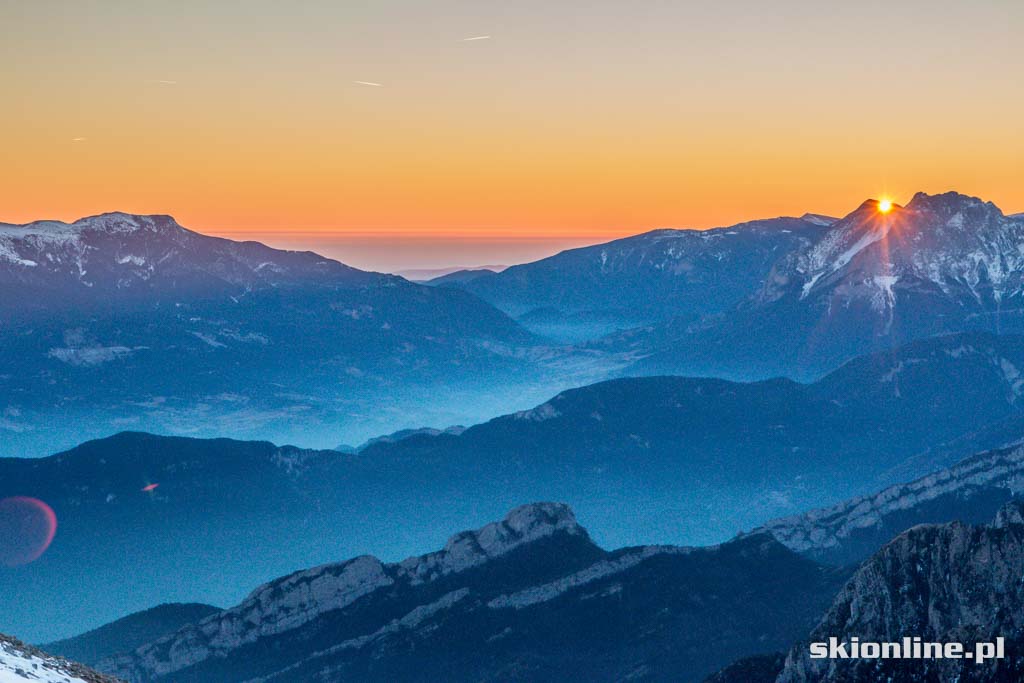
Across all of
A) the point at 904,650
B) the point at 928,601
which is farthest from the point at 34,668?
the point at 928,601

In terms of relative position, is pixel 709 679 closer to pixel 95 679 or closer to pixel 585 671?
pixel 585 671

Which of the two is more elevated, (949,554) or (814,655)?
(949,554)

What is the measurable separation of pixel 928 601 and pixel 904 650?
8.01 metres

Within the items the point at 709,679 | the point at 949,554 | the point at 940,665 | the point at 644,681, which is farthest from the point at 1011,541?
the point at 644,681

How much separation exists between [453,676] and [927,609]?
275ft

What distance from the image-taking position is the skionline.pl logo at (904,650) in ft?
399

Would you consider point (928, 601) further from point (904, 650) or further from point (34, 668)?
point (34, 668)

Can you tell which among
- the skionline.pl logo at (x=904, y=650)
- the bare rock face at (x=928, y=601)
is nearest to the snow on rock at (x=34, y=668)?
the skionline.pl logo at (x=904, y=650)

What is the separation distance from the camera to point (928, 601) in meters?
135

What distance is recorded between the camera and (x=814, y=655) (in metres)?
136

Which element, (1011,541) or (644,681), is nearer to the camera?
(1011,541)

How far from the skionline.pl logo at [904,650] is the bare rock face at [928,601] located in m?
0.54

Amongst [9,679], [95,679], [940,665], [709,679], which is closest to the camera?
[9,679]

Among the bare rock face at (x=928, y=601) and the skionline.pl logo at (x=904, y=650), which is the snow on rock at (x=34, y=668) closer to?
the skionline.pl logo at (x=904, y=650)
